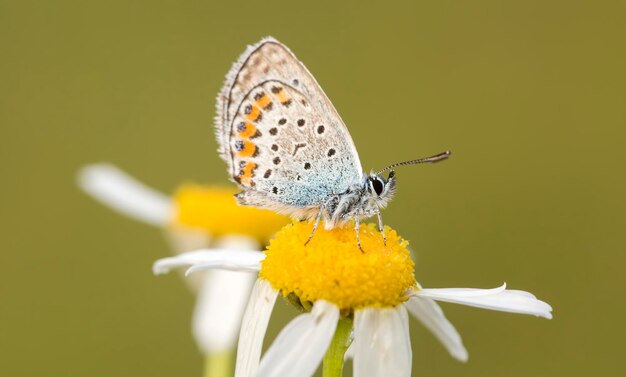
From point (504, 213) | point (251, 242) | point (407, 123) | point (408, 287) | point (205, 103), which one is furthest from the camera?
point (205, 103)

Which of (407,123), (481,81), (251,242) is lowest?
(251,242)

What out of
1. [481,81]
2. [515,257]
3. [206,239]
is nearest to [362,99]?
[481,81]

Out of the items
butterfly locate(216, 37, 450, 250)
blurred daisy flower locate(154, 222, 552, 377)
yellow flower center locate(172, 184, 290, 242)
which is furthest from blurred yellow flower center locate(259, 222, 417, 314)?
yellow flower center locate(172, 184, 290, 242)

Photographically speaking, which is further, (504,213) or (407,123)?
(407,123)

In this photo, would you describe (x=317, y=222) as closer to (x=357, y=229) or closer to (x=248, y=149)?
(x=357, y=229)

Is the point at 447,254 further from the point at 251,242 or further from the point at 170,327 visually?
the point at 251,242

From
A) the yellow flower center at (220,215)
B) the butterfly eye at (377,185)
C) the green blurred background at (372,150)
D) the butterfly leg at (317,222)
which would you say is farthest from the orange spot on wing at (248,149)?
the green blurred background at (372,150)

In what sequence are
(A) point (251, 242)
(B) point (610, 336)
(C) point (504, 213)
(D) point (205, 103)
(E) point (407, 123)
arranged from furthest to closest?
(D) point (205, 103)
(E) point (407, 123)
(C) point (504, 213)
(B) point (610, 336)
(A) point (251, 242)

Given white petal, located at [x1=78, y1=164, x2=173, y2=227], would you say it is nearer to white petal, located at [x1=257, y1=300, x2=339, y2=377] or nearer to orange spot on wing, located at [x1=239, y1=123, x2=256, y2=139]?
orange spot on wing, located at [x1=239, y1=123, x2=256, y2=139]
